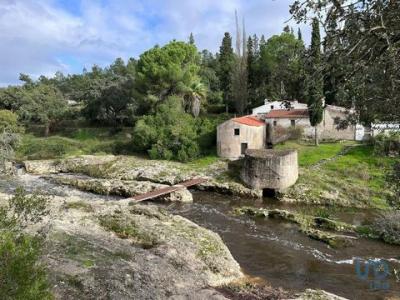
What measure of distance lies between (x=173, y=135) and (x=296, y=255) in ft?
83.5

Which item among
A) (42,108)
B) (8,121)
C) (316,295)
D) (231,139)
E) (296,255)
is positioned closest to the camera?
(316,295)

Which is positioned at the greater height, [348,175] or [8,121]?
[8,121]

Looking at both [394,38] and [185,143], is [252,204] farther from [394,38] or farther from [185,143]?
[394,38]

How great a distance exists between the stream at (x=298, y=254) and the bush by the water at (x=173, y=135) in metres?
12.5

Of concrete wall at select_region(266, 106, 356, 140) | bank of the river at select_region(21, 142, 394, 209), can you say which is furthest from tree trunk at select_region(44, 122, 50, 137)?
concrete wall at select_region(266, 106, 356, 140)

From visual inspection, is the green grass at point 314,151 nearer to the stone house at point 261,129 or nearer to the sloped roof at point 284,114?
the stone house at point 261,129

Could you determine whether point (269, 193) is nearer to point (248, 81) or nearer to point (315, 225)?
point (315, 225)

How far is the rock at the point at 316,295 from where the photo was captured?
1492 centimetres

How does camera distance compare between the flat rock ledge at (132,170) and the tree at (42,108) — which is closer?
A: the flat rock ledge at (132,170)

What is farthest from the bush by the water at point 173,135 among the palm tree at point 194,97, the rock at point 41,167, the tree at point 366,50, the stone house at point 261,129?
the tree at point 366,50

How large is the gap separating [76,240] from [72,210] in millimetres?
5371

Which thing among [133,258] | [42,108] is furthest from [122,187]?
[42,108]

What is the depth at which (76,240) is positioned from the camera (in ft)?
61.0

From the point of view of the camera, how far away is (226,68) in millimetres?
69000
